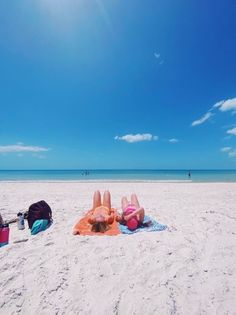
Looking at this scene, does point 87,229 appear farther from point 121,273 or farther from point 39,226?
point 121,273

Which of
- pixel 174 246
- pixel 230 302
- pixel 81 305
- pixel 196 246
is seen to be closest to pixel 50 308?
pixel 81 305

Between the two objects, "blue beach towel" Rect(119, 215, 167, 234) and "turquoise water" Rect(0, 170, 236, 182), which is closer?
"blue beach towel" Rect(119, 215, 167, 234)

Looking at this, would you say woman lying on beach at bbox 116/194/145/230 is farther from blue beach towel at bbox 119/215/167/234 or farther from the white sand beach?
the white sand beach

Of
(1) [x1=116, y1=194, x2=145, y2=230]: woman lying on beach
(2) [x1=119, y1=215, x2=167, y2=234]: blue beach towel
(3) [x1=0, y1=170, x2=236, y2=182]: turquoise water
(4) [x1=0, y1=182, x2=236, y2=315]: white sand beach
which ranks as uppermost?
(3) [x1=0, y1=170, x2=236, y2=182]: turquoise water

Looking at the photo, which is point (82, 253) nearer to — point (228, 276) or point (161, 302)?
point (161, 302)

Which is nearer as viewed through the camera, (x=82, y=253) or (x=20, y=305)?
(x=20, y=305)

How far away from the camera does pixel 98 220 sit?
4957mm

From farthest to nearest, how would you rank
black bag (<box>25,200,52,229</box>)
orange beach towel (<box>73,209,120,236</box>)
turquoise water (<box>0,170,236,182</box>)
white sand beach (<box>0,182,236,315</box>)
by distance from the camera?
turquoise water (<box>0,170,236,182</box>)
black bag (<box>25,200,52,229</box>)
orange beach towel (<box>73,209,120,236</box>)
white sand beach (<box>0,182,236,315</box>)

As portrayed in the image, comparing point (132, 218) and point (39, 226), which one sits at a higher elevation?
point (132, 218)

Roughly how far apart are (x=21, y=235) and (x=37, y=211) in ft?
2.84

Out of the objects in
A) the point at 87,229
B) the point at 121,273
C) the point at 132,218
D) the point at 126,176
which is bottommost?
the point at 121,273

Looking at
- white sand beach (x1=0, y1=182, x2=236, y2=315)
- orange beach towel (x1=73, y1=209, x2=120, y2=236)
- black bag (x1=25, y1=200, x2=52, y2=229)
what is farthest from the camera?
black bag (x1=25, y1=200, x2=52, y2=229)

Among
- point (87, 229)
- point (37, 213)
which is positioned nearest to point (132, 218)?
point (87, 229)

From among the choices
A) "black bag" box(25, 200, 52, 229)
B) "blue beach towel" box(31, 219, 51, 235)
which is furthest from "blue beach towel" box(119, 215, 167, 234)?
"black bag" box(25, 200, 52, 229)
